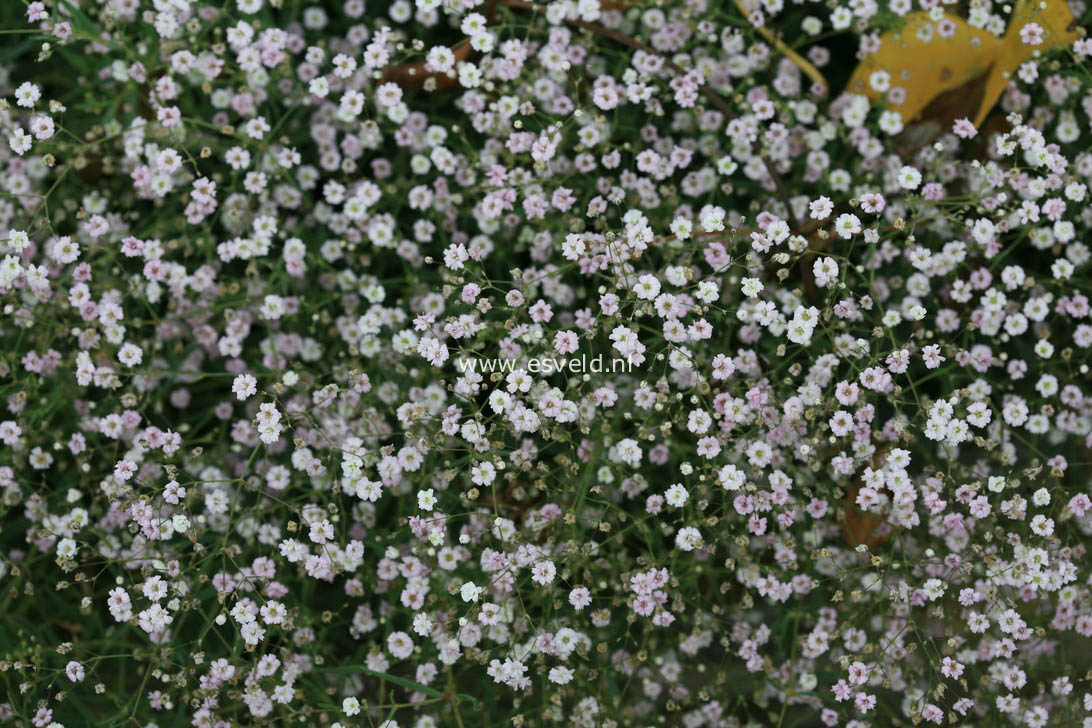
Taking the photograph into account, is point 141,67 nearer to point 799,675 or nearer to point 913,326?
point 913,326

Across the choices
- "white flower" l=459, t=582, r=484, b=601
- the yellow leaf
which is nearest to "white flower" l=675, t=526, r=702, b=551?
"white flower" l=459, t=582, r=484, b=601

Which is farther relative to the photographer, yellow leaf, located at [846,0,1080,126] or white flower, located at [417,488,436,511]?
yellow leaf, located at [846,0,1080,126]

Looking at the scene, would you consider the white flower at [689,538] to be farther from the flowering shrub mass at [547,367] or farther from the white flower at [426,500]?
the white flower at [426,500]

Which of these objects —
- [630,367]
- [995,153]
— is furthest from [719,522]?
[995,153]

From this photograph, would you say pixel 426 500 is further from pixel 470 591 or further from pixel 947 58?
pixel 947 58

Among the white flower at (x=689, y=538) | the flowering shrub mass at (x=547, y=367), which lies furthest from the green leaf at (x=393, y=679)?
the white flower at (x=689, y=538)

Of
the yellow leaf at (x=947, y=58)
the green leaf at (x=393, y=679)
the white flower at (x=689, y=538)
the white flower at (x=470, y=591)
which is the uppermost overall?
the yellow leaf at (x=947, y=58)

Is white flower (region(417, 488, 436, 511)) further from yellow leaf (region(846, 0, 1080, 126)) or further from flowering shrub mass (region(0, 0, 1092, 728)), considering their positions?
yellow leaf (region(846, 0, 1080, 126))
